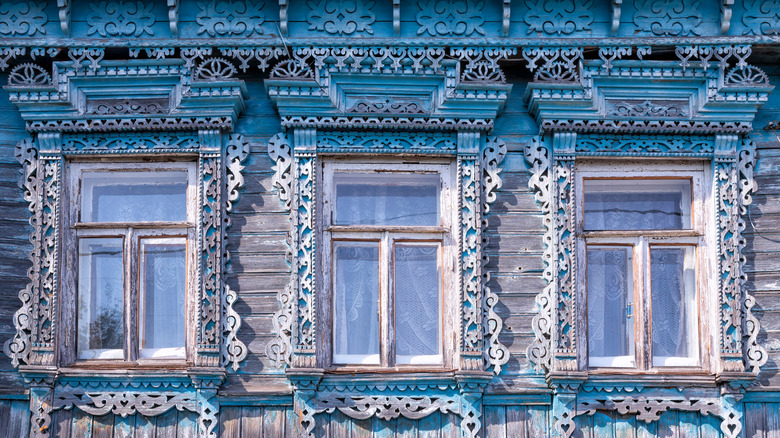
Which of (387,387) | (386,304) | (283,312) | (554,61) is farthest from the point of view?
(554,61)

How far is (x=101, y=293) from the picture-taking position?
6.48 metres

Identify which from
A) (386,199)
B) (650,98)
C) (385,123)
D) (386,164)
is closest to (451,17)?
(385,123)

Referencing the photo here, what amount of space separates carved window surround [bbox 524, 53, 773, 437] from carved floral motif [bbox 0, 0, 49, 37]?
3.38 metres

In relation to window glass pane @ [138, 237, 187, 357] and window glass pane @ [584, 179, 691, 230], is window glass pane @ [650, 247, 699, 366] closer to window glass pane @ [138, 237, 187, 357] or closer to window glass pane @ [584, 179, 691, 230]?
window glass pane @ [584, 179, 691, 230]

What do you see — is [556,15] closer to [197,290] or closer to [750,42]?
[750,42]

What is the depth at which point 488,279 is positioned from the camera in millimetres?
6312

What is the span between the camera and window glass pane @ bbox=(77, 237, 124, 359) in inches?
253

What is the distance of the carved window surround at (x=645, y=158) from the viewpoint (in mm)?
6199

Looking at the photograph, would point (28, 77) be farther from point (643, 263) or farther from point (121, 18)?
point (643, 263)

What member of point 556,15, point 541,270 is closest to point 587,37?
point 556,15

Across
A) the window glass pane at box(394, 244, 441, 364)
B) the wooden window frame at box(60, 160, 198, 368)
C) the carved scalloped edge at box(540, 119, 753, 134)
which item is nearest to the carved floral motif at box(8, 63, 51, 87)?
the wooden window frame at box(60, 160, 198, 368)

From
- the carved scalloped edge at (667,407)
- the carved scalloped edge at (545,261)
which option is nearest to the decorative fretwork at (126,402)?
the carved scalloped edge at (545,261)

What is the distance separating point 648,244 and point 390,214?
1758 mm

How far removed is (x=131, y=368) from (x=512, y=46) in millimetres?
3318
